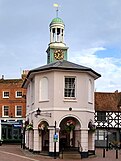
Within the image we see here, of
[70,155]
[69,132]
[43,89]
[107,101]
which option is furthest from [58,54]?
[70,155]

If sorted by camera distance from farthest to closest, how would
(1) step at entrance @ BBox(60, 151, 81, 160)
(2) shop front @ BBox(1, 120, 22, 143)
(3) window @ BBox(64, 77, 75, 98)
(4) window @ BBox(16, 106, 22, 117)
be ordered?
(4) window @ BBox(16, 106, 22, 117) < (2) shop front @ BBox(1, 120, 22, 143) < (3) window @ BBox(64, 77, 75, 98) < (1) step at entrance @ BBox(60, 151, 81, 160)

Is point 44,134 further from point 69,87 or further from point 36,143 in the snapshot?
point 69,87

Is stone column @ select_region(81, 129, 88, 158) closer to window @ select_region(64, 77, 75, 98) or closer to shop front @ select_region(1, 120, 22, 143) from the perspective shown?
window @ select_region(64, 77, 75, 98)

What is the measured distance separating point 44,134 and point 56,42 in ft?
39.3

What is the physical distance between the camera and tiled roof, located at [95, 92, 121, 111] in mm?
43562

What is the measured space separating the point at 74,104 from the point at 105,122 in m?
15.2

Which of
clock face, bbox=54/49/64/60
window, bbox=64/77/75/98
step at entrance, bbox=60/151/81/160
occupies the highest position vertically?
clock face, bbox=54/49/64/60

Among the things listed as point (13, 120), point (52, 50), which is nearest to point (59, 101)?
point (52, 50)

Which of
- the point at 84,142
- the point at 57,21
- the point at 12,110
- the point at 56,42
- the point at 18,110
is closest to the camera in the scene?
the point at 84,142

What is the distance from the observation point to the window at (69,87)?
96.3 feet

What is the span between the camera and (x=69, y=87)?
29.4 metres

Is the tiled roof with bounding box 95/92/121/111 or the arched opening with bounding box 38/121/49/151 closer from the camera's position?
the arched opening with bounding box 38/121/49/151

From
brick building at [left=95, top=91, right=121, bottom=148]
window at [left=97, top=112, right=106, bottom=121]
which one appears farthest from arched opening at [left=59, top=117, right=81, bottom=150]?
brick building at [left=95, top=91, right=121, bottom=148]

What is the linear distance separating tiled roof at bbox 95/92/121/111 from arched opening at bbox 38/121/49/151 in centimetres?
1290
